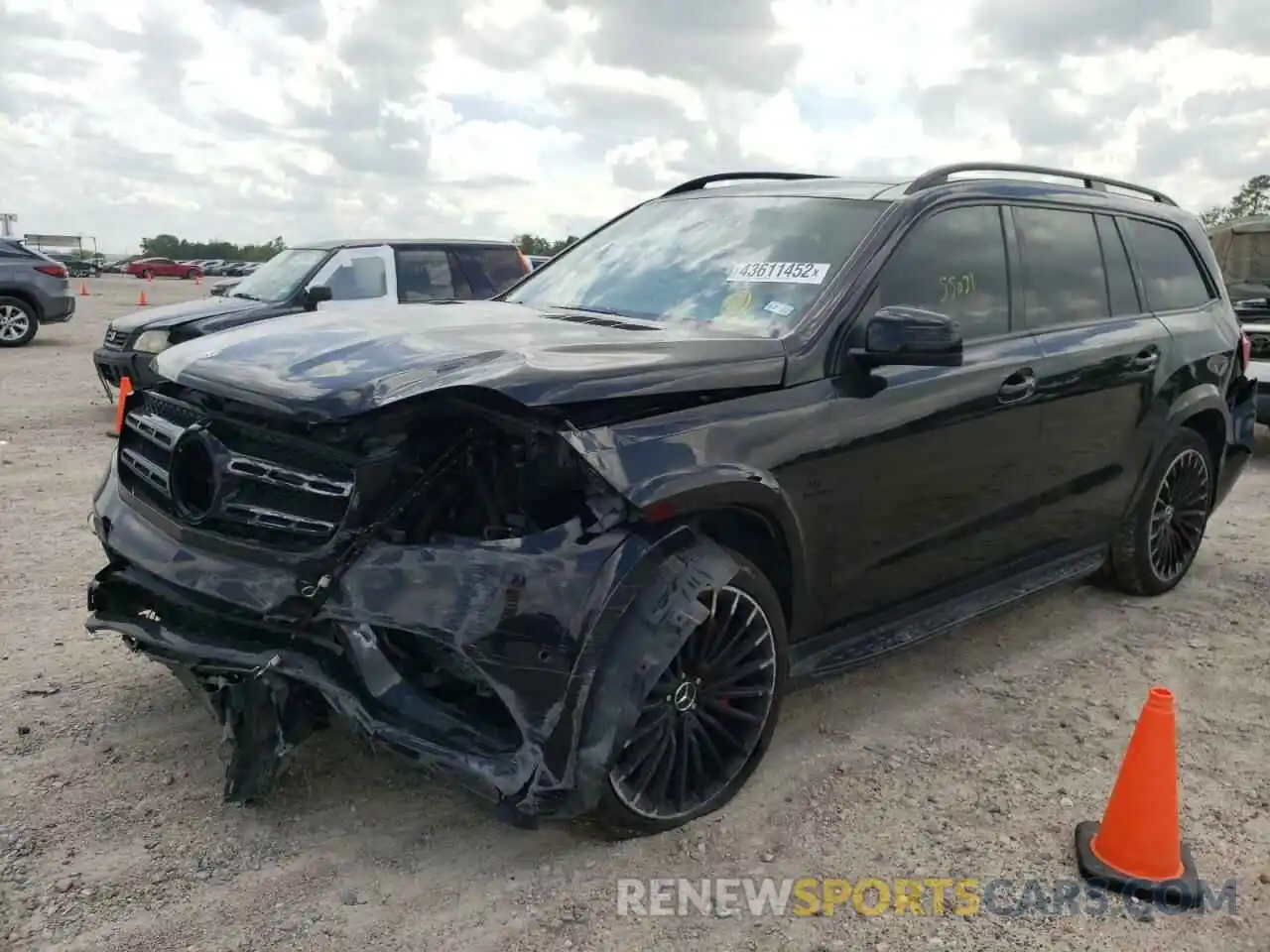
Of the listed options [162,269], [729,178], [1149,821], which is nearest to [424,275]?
[729,178]

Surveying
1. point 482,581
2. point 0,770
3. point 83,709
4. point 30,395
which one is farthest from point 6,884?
point 30,395

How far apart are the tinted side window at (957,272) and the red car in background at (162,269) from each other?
66473 millimetres

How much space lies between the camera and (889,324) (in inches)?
133

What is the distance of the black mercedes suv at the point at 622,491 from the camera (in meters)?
2.74

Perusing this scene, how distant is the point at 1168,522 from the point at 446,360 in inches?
158

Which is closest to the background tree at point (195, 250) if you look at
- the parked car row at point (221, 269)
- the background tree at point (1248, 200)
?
the parked car row at point (221, 269)

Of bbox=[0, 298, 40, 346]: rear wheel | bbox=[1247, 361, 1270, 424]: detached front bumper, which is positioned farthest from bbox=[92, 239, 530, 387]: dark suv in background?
bbox=[0, 298, 40, 346]: rear wheel

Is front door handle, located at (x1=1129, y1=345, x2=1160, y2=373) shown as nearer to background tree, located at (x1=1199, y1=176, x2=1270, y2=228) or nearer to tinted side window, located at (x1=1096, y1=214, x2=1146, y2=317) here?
tinted side window, located at (x1=1096, y1=214, x2=1146, y2=317)

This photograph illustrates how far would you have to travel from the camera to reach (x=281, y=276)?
10102 millimetres

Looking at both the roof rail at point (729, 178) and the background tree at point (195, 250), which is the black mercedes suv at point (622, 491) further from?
the background tree at point (195, 250)

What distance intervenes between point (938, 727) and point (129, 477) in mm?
2875

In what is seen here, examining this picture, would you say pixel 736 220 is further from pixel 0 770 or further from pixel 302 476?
pixel 0 770

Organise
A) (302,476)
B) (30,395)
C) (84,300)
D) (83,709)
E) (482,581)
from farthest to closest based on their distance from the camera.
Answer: (84,300)
(30,395)
(83,709)
(302,476)
(482,581)

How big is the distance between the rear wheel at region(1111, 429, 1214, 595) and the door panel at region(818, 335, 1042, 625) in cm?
108
